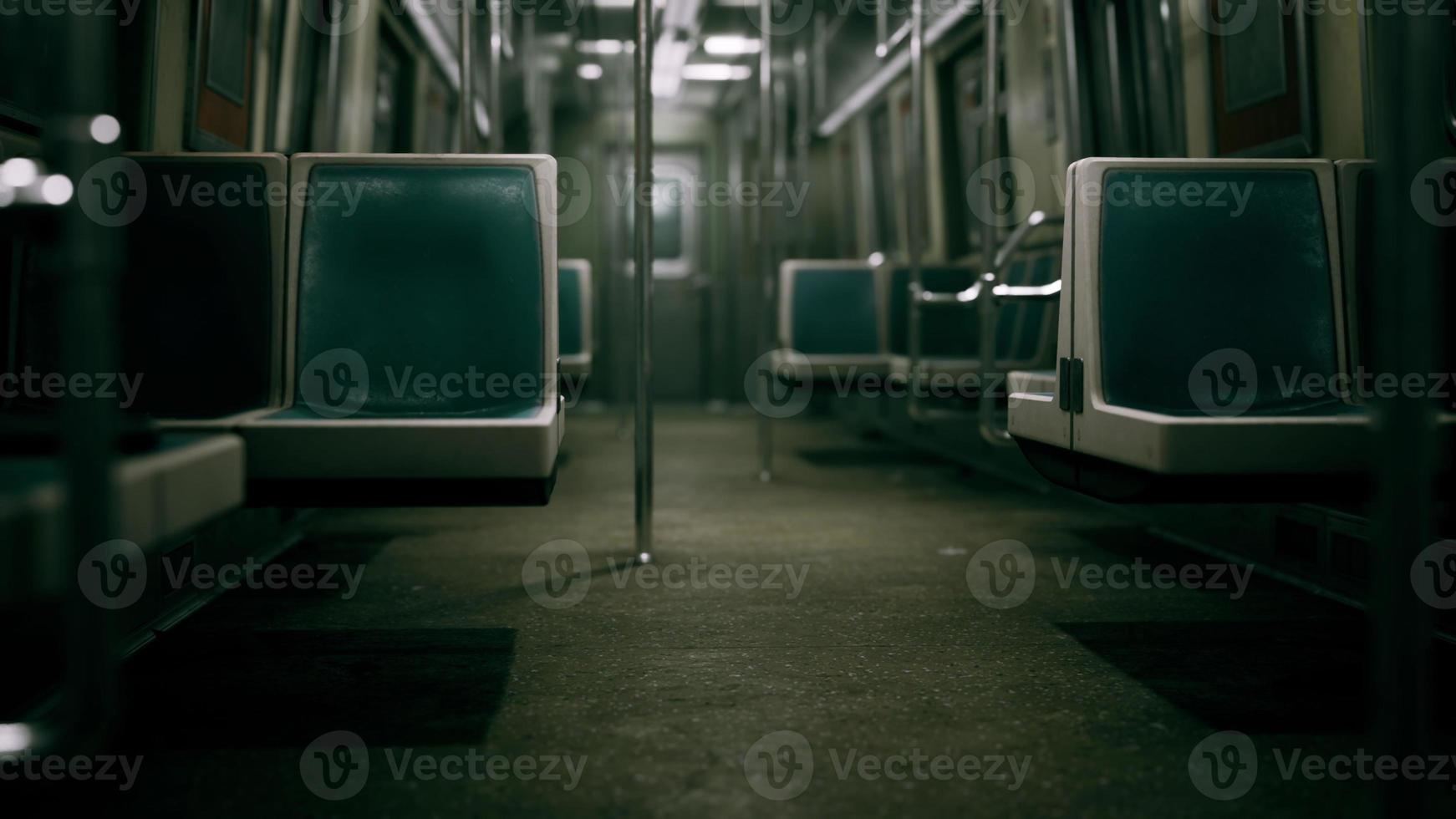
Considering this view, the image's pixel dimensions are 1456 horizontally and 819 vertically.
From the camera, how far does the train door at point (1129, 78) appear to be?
3.78 metres

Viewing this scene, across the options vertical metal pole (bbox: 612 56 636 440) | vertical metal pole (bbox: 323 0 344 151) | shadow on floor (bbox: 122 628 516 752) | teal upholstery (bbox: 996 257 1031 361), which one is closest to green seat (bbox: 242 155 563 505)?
shadow on floor (bbox: 122 628 516 752)

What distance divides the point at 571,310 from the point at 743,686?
14.5 ft

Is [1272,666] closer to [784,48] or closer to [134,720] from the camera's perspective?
[134,720]

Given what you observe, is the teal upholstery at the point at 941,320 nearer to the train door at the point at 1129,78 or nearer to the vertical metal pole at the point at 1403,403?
the train door at the point at 1129,78

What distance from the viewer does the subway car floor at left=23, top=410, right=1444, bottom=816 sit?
1491 millimetres

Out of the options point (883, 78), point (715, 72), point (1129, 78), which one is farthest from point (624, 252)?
point (1129, 78)

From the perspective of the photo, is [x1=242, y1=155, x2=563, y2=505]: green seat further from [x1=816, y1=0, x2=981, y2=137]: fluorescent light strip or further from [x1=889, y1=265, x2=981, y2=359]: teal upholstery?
[x1=816, y1=0, x2=981, y2=137]: fluorescent light strip

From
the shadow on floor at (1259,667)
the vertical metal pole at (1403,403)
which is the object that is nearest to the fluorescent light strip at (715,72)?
the shadow on floor at (1259,667)

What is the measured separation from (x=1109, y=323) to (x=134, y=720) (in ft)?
6.63

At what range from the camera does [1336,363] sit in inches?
90.0

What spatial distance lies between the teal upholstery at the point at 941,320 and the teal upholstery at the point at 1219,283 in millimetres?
3305

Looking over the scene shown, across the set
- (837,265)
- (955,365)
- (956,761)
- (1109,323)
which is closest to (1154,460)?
(1109,323)

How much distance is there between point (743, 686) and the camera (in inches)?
76.7

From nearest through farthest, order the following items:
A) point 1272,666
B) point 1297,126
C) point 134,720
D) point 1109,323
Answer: point 134,720 → point 1272,666 → point 1109,323 → point 1297,126
